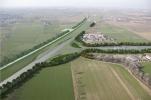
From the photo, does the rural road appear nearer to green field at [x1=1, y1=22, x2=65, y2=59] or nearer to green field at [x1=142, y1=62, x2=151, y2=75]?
green field at [x1=1, y1=22, x2=65, y2=59]

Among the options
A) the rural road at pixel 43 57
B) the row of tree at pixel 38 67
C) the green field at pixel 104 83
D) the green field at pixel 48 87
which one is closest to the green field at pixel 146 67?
the green field at pixel 104 83

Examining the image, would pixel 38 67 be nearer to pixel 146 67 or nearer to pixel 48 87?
pixel 48 87

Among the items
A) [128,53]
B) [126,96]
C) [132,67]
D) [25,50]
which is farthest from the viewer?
[25,50]

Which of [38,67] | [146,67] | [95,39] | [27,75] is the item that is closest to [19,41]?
[95,39]

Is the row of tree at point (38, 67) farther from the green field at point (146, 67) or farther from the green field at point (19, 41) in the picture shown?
the green field at point (19, 41)

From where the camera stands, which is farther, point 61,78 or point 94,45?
point 94,45

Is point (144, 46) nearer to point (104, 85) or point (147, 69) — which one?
point (147, 69)

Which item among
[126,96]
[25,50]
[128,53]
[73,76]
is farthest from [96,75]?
[25,50]
